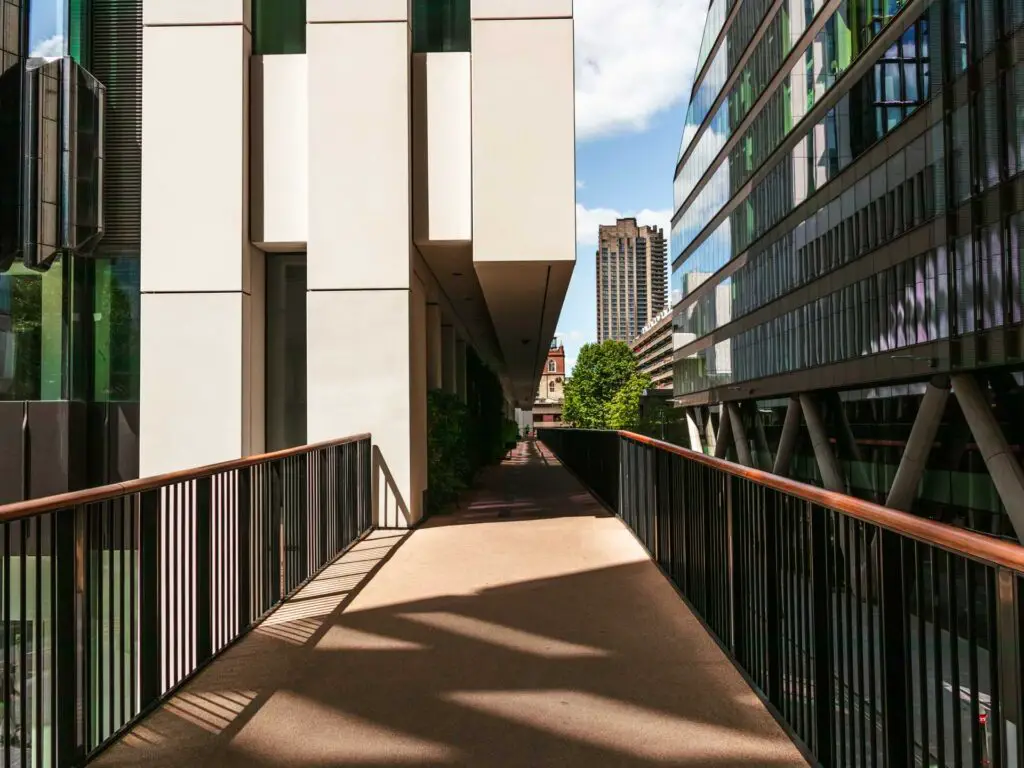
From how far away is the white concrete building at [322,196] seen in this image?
885 centimetres

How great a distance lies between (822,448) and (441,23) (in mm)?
29972

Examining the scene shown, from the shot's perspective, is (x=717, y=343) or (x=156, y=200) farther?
(x=717, y=343)

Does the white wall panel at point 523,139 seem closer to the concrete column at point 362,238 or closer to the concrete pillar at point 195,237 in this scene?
the concrete column at point 362,238

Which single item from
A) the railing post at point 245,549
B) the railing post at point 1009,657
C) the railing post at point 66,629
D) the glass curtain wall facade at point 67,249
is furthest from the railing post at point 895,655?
the glass curtain wall facade at point 67,249

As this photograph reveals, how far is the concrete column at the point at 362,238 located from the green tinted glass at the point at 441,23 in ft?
1.68

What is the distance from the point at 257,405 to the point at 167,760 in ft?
21.7

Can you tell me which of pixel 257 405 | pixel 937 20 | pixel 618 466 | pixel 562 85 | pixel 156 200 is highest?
pixel 937 20

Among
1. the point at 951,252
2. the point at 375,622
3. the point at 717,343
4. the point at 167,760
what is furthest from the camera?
the point at 717,343

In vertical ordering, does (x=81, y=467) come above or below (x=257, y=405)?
below

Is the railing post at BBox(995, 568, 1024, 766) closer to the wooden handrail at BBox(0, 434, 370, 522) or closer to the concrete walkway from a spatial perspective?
the concrete walkway

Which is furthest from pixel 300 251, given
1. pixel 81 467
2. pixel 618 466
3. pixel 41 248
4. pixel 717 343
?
pixel 717 343

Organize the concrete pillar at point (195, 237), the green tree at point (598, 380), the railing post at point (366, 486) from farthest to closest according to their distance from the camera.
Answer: the green tree at point (598, 380)
the concrete pillar at point (195, 237)
the railing post at point (366, 486)

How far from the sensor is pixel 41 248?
344 inches

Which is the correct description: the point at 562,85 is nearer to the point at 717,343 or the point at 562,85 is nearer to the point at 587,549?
the point at 587,549
